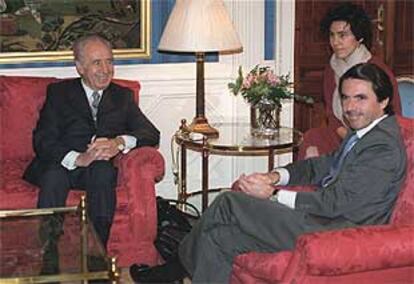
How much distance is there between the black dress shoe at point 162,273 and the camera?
369cm

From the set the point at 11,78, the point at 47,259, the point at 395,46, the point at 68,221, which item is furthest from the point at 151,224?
the point at 395,46

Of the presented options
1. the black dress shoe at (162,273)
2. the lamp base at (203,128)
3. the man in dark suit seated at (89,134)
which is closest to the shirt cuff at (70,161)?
the man in dark suit seated at (89,134)

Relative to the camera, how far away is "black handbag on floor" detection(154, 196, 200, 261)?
12.7 ft

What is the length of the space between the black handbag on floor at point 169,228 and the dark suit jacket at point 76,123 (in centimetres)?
35

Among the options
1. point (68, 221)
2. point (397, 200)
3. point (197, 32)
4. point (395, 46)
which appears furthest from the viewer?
point (395, 46)

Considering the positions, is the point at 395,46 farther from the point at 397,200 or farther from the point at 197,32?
the point at 397,200

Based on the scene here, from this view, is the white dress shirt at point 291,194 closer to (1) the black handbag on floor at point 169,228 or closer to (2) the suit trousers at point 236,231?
(2) the suit trousers at point 236,231

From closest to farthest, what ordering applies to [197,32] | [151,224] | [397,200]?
[397,200] → [151,224] → [197,32]

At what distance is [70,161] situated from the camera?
3.93 metres

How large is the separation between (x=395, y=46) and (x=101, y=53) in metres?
2.58

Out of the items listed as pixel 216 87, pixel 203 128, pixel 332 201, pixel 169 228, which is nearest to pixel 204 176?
pixel 203 128

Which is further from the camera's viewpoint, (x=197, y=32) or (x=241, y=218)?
(x=197, y=32)

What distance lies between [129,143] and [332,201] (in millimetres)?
1358

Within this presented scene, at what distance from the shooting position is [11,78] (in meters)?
4.34
